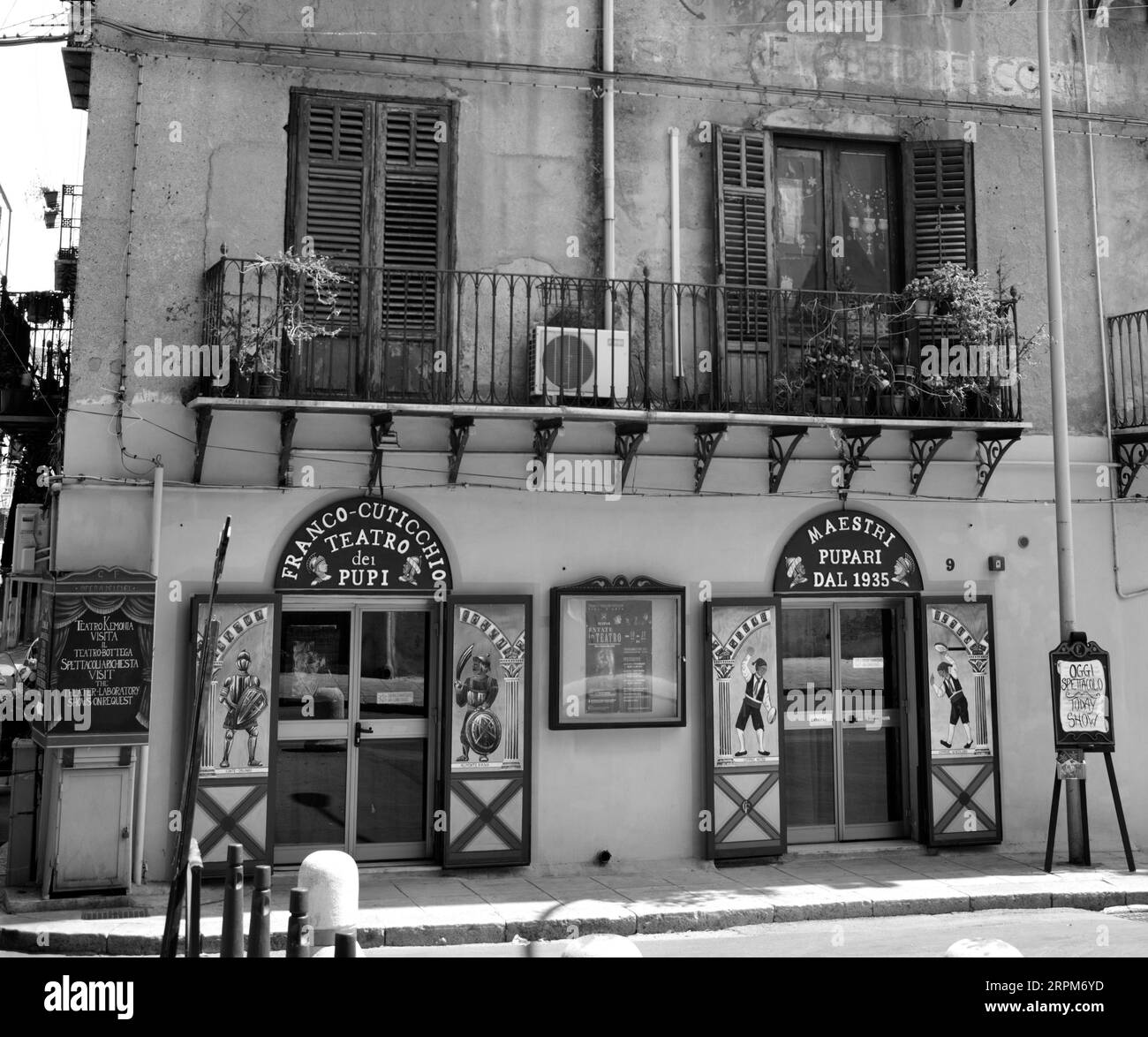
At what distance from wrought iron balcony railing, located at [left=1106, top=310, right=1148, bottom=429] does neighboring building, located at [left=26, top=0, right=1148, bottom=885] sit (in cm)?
5

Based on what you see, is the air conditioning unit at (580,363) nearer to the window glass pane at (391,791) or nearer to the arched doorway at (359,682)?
the arched doorway at (359,682)

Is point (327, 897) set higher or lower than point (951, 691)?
lower

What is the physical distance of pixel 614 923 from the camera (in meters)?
9.72

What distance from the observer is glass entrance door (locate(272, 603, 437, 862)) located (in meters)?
11.2

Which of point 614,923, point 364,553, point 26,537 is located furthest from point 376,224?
point 614,923

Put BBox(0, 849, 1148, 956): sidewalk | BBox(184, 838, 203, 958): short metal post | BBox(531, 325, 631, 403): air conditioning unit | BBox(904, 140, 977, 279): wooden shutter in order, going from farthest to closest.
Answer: BBox(904, 140, 977, 279): wooden shutter, BBox(531, 325, 631, 403): air conditioning unit, BBox(0, 849, 1148, 956): sidewalk, BBox(184, 838, 203, 958): short metal post

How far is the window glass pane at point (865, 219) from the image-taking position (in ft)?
42.5

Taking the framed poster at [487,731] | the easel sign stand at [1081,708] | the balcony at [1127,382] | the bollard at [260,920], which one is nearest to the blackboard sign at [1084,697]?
the easel sign stand at [1081,708]

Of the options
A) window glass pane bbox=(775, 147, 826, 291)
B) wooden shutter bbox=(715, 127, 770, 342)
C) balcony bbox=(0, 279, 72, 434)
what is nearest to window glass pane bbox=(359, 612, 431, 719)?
balcony bbox=(0, 279, 72, 434)

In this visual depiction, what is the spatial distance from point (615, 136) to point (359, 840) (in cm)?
744

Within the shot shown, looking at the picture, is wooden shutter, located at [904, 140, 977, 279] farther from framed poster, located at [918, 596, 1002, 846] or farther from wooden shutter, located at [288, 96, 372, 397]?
wooden shutter, located at [288, 96, 372, 397]

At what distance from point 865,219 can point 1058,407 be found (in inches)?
114

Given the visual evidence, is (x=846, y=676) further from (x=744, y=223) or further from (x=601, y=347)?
(x=744, y=223)
